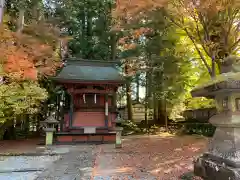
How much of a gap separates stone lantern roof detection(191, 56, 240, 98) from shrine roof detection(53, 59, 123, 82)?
26.1 feet

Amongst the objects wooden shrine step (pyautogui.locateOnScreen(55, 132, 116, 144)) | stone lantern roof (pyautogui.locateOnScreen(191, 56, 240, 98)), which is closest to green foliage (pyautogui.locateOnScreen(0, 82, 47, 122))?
wooden shrine step (pyautogui.locateOnScreen(55, 132, 116, 144))

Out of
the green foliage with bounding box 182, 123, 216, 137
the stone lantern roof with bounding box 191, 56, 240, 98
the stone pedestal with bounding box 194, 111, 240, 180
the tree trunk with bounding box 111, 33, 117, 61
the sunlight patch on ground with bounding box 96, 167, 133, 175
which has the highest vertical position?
the tree trunk with bounding box 111, 33, 117, 61

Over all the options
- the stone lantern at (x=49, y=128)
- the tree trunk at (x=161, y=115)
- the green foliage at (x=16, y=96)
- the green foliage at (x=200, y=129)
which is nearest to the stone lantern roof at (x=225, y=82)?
the green foliage at (x=16, y=96)

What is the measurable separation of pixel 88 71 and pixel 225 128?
10.4 meters

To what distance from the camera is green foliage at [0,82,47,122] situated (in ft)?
30.0

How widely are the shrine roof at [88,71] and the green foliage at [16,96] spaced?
5.32 feet

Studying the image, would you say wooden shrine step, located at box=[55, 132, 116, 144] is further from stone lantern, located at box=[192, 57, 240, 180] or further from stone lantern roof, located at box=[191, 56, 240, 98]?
stone lantern roof, located at box=[191, 56, 240, 98]

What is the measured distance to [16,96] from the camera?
9.62 meters

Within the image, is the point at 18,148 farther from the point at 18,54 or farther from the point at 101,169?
the point at 101,169

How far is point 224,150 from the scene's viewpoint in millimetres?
4008

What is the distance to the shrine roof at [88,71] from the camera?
12.1 m

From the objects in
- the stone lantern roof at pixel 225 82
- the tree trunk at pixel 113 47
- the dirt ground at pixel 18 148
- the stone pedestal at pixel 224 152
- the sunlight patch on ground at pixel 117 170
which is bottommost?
Result: the dirt ground at pixel 18 148

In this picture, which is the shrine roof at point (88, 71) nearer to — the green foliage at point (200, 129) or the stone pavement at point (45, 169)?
the stone pavement at point (45, 169)

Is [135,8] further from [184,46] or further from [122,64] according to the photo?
[122,64]
